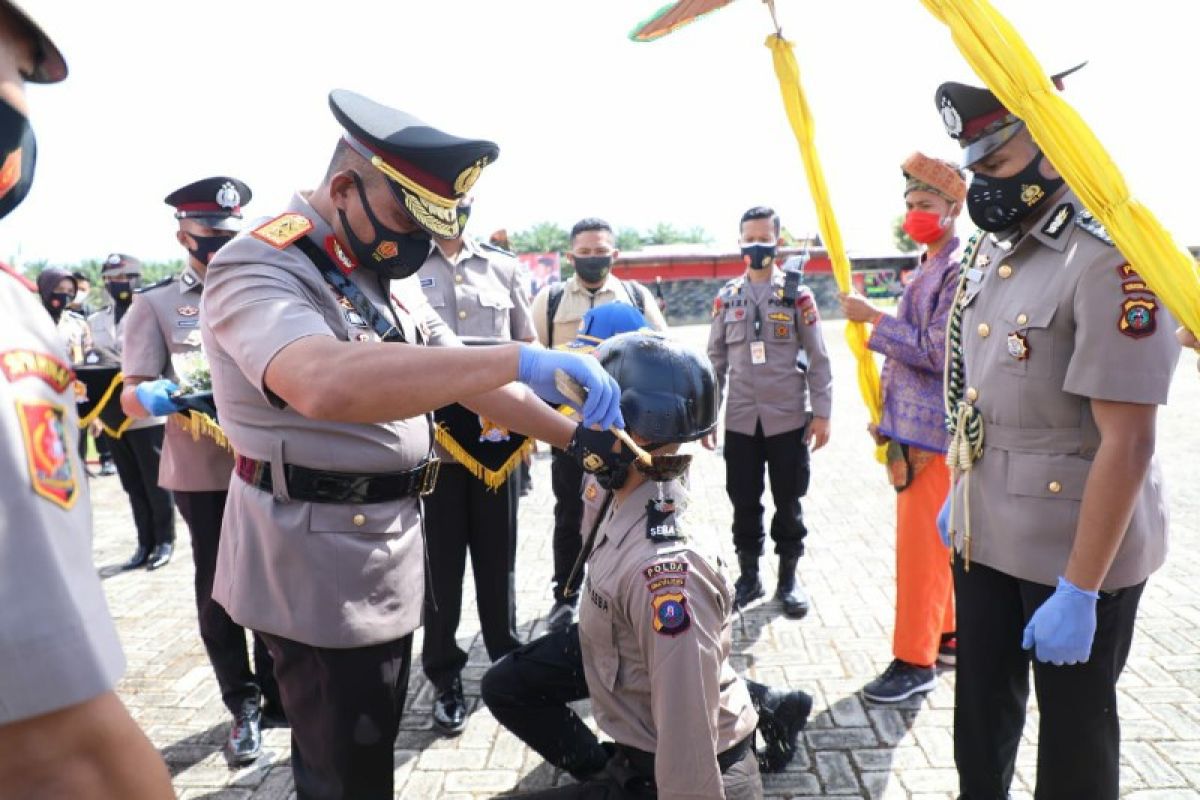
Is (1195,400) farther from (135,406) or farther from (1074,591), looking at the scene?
(135,406)

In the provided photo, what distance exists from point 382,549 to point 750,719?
3.95ft

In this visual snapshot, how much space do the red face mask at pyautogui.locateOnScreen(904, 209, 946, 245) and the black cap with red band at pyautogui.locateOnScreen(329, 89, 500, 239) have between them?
2.29 m

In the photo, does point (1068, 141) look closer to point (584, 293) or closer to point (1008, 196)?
point (1008, 196)

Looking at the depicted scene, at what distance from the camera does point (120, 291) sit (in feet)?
23.5

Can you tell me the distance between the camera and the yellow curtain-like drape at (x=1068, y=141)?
1.67 meters

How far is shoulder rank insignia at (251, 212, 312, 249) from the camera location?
199cm

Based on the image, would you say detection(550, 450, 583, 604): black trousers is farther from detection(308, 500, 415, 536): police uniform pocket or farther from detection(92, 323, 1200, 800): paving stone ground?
detection(308, 500, 415, 536): police uniform pocket

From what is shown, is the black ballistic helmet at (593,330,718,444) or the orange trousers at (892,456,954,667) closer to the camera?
the black ballistic helmet at (593,330,718,444)

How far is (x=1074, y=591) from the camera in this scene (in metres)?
2.03

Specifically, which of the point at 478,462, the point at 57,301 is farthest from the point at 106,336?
the point at 478,462

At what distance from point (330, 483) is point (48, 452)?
1024 mm

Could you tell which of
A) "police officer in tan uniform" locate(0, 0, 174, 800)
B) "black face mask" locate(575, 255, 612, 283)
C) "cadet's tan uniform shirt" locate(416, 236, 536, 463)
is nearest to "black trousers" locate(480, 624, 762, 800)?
"cadet's tan uniform shirt" locate(416, 236, 536, 463)

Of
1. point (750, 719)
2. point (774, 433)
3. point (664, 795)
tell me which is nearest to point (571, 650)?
point (750, 719)

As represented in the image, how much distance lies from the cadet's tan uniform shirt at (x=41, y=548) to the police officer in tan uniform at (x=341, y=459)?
0.78m
